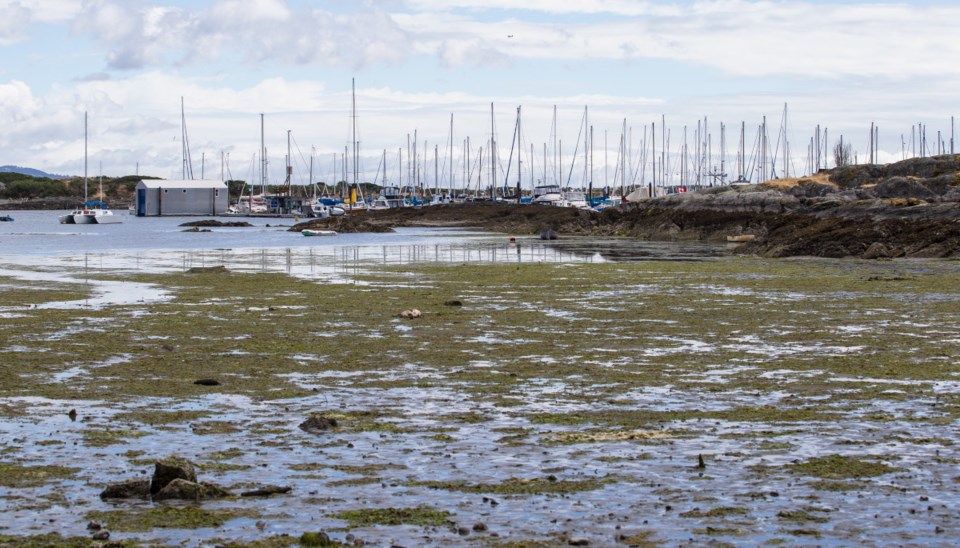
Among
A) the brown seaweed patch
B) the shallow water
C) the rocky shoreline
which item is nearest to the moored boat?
the rocky shoreline

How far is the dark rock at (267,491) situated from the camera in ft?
37.6

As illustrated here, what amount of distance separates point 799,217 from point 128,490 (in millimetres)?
65015

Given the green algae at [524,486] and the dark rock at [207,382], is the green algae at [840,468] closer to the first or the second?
the green algae at [524,486]

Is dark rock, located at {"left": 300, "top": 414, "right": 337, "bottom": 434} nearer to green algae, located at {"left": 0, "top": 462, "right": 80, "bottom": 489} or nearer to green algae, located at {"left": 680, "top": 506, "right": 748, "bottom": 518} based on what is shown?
green algae, located at {"left": 0, "top": 462, "right": 80, "bottom": 489}

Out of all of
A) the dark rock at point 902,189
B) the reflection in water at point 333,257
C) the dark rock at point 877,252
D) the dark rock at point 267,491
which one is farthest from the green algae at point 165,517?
the dark rock at point 902,189

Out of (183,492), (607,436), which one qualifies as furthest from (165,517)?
(607,436)

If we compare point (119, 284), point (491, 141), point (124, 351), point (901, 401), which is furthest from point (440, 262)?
point (491, 141)

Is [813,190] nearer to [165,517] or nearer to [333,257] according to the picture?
[333,257]

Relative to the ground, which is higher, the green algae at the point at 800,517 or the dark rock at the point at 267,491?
the green algae at the point at 800,517

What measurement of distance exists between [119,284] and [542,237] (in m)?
57.1

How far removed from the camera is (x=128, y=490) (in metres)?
11.4

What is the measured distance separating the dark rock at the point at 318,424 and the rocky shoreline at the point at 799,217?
43371 mm

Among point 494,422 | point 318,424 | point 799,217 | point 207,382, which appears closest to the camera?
point 318,424

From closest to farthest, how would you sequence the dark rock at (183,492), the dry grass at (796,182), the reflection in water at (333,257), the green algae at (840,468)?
the dark rock at (183,492) → the green algae at (840,468) → the reflection in water at (333,257) → the dry grass at (796,182)
